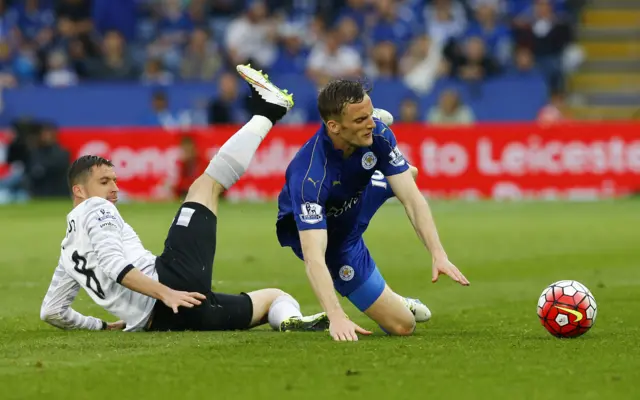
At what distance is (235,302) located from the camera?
8000 mm

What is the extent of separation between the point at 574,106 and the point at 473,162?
171 inches

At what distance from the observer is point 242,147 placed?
8.61 m

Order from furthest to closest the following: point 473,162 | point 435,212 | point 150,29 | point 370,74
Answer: point 150,29
point 370,74
point 473,162
point 435,212

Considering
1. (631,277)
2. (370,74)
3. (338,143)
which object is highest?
(370,74)

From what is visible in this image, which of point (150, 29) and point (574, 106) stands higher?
point (150, 29)

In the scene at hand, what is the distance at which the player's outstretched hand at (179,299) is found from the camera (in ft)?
24.1

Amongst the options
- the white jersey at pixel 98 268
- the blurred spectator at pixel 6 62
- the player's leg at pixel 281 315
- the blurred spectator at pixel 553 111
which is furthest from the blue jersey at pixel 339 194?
the blurred spectator at pixel 6 62

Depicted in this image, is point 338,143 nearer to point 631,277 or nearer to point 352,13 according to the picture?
point 631,277

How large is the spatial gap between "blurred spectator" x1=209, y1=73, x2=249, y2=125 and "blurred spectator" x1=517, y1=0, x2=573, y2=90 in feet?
20.1

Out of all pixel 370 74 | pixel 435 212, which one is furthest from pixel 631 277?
pixel 370 74

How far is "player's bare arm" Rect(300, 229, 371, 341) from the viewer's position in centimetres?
705


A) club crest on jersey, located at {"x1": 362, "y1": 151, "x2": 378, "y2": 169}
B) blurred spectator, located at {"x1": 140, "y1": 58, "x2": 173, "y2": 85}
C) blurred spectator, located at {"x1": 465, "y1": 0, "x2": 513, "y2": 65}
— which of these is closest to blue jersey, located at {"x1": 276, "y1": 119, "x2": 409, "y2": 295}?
club crest on jersey, located at {"x1": 362, "y1": 151, "x2": 378, "y2": 169}

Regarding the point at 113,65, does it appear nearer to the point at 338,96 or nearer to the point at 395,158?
the point at 395,158

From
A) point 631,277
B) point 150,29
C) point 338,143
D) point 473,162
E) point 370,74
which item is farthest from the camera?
point 150,29
